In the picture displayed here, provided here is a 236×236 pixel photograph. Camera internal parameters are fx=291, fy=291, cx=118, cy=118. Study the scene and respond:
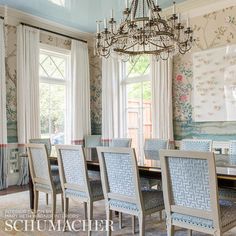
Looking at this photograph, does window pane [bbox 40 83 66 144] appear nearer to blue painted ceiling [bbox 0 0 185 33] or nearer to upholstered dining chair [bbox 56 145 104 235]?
blue painted ceiling [bbox 0 0 185 33]

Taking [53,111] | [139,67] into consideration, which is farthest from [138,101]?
[53,111]

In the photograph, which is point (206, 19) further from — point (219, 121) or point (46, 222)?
point (46, 222)

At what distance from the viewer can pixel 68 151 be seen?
271 centimetres

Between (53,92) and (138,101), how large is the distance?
178cm

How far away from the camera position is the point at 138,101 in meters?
5.98

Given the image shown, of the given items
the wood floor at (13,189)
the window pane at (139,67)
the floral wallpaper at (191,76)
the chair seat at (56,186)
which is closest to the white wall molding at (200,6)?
the floral wallpaper at (191,76)

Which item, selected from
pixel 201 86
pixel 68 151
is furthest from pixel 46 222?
pixel 201 86

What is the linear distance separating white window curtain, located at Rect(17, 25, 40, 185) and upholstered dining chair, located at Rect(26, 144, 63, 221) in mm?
2093

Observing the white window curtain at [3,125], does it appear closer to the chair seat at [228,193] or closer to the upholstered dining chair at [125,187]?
the upholstered dining chair at [125,187]

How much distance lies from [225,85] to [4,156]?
12.5 ft

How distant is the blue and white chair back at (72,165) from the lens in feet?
8.55

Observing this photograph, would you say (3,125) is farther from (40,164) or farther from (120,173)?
(120,173)

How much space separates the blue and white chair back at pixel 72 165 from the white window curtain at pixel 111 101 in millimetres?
3286

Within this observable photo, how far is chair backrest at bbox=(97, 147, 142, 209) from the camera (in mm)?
2223
